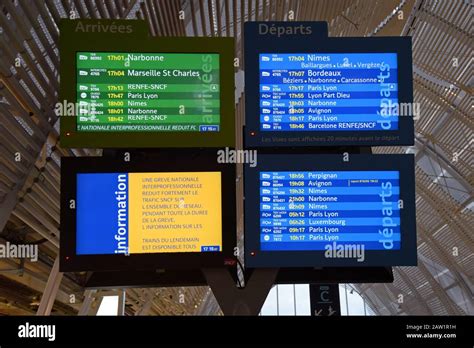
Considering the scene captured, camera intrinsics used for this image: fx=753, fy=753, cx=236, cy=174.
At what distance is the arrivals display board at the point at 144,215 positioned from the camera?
8.39 meters

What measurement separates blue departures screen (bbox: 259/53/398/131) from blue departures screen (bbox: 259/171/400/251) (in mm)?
609

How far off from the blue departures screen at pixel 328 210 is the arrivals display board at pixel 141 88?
89cm

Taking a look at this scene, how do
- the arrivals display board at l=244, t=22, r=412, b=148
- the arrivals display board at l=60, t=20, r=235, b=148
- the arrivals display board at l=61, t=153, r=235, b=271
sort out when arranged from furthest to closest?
the arrivals display board at l=244, t=22, r=412, b=148, the arrivals display board at l=60, t=20, r=235, b=148, the arrivals display board at l=61, t=153, r=235, b=271

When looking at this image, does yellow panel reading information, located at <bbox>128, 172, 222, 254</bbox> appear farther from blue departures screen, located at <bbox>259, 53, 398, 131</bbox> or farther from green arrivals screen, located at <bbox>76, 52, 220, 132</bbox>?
blue departures screen, located at <bbox>259, 53, 398, 131</bbox>

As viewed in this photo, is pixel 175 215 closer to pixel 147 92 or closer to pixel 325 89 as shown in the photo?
pixel 147 92

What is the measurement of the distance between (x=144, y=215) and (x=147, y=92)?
1.46m

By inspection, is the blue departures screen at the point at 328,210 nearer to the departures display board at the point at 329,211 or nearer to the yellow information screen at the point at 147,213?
the departures display board at the point at 329,211

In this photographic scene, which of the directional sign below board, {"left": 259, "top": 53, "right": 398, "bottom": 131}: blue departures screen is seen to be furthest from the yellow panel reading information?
the directional sign below board

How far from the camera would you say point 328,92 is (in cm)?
896

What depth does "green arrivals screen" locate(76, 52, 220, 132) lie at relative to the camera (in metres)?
8.74

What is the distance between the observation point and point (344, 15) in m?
18.4

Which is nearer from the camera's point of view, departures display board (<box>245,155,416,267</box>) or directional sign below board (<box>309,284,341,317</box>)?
departures display board (<box>245,155,416,267</box>)
